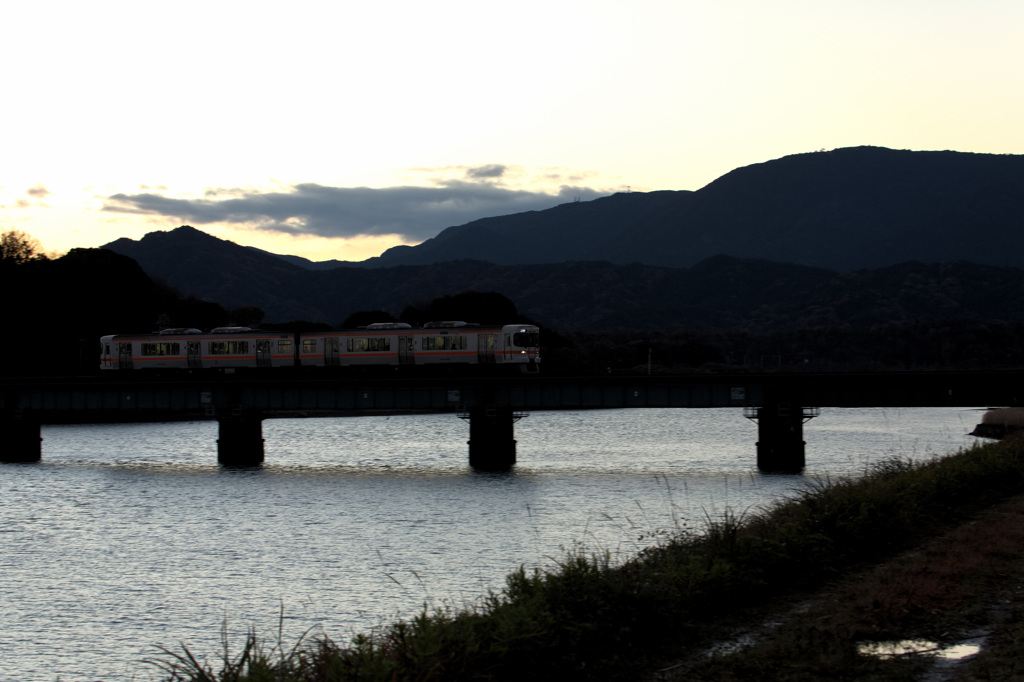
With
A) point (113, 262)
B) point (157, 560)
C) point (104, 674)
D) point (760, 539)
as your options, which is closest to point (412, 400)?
point (157, 560)

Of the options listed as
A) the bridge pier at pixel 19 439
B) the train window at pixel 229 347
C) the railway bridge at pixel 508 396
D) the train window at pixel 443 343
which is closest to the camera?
the railway bridge at pixel 508 396

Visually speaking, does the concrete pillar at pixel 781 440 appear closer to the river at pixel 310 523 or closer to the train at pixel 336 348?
the river at pixel 310 523

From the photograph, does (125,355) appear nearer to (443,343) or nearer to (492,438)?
(443,343)

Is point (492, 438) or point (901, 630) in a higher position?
point (901, 630)

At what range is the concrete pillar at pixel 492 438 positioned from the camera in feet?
241

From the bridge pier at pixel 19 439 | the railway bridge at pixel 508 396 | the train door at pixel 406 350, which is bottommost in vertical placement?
the bridge pier at pixel 19 439

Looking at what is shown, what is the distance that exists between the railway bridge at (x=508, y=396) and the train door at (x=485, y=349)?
139cm

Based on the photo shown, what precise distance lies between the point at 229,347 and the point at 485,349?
829 inches

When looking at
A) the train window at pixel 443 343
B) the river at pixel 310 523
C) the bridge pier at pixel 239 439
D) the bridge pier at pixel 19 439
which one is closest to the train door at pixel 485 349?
the train window at pixel 443 343

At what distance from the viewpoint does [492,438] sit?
7338cm

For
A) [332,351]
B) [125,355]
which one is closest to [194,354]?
[125,355]

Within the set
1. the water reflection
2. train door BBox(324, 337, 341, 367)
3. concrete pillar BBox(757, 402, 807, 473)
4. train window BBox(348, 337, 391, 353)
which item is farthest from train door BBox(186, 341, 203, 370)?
the water reflection

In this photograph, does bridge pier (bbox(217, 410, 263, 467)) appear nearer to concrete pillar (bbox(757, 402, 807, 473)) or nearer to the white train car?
the white train car

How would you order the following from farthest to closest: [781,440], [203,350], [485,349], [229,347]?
[203,350]
[229,347]
[485,349]
[781,440]
